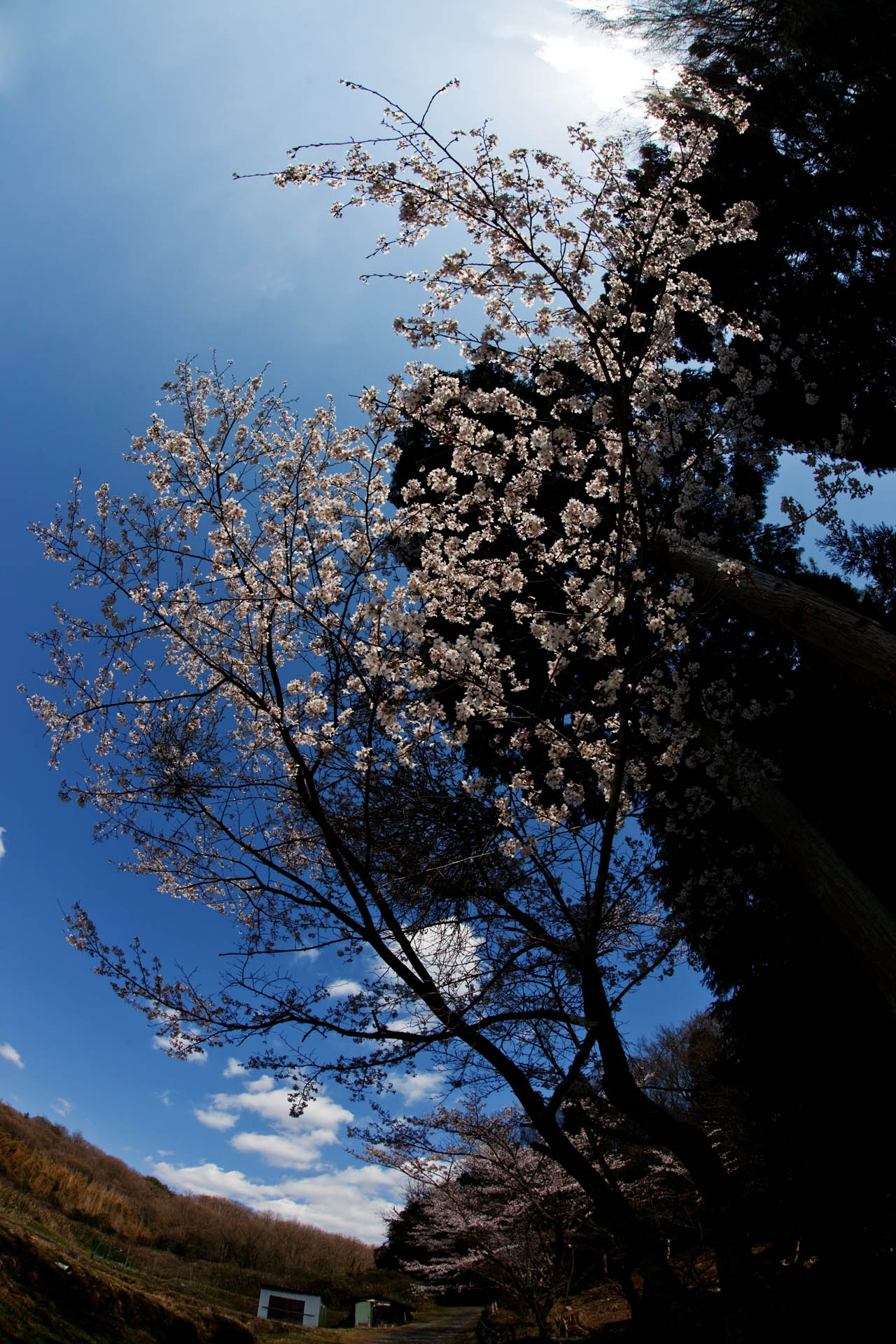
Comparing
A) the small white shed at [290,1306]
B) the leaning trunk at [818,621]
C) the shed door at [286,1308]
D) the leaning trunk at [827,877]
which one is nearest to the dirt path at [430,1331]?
the small white shed at [290,1306]

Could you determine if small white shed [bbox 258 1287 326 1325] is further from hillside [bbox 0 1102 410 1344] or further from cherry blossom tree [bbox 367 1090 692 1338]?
cherry blossom tree [bbox 367 1090 692 1338]

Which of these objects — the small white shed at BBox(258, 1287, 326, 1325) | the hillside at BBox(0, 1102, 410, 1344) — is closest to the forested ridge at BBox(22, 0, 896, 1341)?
the hillside at BBox(0, 1102, 410, 1344)

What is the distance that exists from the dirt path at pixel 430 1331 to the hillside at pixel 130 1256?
2591mm

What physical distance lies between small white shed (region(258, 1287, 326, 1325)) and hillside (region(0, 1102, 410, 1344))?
0.45 metres

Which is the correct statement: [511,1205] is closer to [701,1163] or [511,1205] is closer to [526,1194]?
[526,1194]

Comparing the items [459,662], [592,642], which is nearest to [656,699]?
[592,642]

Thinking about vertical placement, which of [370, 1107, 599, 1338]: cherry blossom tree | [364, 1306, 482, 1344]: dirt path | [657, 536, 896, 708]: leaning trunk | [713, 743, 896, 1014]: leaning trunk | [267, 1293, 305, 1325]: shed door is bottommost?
[267, 1293, 305, 1325]: shed door

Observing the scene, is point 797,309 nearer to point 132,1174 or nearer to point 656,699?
point 656,699

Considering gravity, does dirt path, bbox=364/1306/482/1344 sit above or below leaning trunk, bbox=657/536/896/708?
below

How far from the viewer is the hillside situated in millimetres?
6293

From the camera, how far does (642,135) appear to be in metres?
7.36

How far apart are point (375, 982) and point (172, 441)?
4407mm

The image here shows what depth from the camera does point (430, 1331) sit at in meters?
15.7

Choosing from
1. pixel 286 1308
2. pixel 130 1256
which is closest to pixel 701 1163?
pixel 130 1256
